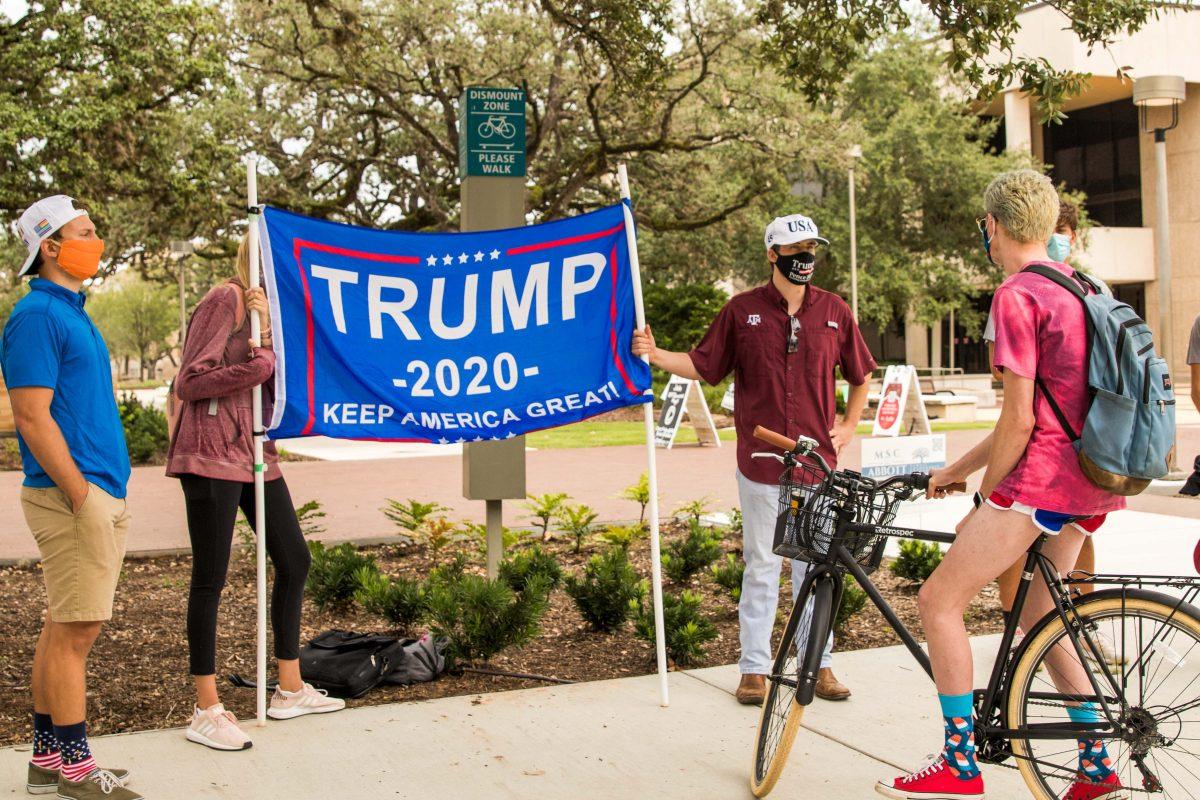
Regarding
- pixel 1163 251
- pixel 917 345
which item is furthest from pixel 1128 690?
pixel 917 345

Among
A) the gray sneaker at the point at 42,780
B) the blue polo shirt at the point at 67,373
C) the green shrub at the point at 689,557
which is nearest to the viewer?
the blue polo shirt at the point at 67,373

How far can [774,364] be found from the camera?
5.23 meters

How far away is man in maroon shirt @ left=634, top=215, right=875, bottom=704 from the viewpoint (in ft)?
16.9

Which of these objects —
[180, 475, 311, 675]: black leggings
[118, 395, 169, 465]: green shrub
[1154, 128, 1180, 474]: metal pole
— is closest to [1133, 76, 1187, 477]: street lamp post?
[1154, 128, 1180, 474]: metal pole

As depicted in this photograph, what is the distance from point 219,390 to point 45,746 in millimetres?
1406

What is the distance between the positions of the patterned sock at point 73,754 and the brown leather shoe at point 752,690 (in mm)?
2582

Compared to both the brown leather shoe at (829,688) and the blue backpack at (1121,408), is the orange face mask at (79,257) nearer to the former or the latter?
the blue backpack at (1121,408)

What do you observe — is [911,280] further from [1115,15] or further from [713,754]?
[713,754]

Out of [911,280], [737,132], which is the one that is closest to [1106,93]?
[911,280]

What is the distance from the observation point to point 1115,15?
672 cm

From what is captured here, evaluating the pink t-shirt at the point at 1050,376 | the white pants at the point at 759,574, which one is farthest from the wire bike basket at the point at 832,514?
the white pants at the point at 759,574

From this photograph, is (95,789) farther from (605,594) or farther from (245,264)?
(605,594)

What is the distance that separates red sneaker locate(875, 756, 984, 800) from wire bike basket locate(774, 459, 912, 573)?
694mm

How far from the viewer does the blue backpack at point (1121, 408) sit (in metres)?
3.30
